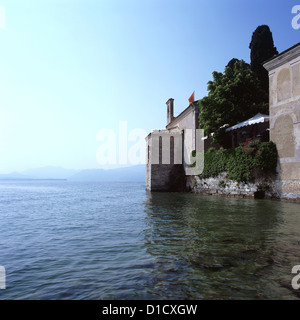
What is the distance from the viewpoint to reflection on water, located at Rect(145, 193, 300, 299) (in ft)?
10.5

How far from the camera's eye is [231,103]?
67.8ft

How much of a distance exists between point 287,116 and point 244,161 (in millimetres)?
3825

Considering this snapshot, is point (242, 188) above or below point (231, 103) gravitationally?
below

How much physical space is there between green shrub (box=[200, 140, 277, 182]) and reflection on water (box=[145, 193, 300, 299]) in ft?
26.7

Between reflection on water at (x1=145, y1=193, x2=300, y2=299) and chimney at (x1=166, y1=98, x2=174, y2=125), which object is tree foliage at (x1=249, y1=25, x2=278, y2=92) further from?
reflection on water at (x1=145, y1=193, x2=300, y2=299)

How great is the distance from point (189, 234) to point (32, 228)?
17.1 feet

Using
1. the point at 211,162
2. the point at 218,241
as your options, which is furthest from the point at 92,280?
the point at 211,162

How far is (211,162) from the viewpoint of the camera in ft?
68.7

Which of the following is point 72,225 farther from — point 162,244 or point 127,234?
point 162,244

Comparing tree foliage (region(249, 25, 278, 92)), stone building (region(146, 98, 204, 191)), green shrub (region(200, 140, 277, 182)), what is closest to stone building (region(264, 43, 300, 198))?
green shrub (region(200, 140, 277, 182))

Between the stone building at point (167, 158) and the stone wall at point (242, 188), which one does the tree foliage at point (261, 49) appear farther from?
the stone wall at point (242, 188)

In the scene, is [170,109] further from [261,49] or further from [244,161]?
[244,161]

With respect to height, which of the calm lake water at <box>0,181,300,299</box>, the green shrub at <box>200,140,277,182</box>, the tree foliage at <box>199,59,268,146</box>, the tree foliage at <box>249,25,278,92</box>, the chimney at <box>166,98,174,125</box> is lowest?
the calm lake water at <box>0,181,300,299</box>

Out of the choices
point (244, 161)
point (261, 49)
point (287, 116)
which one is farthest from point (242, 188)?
point (261, 49)
